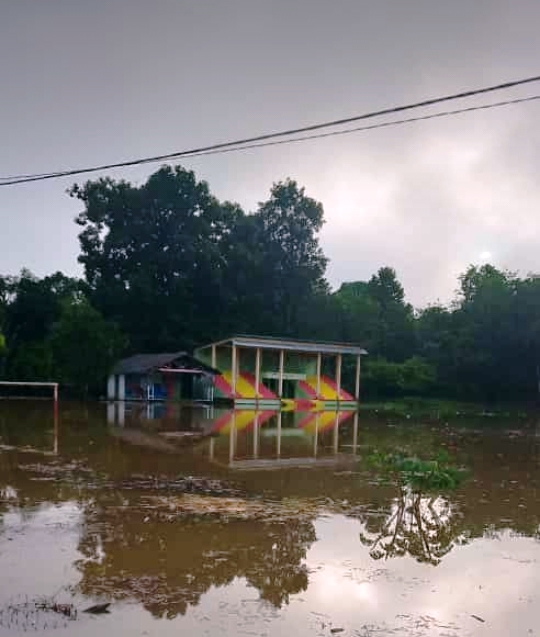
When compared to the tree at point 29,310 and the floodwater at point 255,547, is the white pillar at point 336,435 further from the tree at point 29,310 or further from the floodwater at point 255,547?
the tree at point 29,310

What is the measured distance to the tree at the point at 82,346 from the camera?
130 ft

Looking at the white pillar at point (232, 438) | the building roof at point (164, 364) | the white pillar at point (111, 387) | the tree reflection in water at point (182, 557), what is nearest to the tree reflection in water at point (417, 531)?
the tree reflection in water at point (182, 557)

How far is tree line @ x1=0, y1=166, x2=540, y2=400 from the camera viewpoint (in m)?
47.9

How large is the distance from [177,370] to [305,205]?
921 inches

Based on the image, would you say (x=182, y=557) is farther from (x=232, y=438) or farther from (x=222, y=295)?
(x=222, y=295)

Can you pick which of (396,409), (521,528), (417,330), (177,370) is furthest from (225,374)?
(521,528)

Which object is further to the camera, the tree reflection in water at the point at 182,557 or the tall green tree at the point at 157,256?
the tall green tree at the point at 157,256

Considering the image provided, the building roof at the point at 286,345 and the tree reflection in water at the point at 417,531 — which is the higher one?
the building roof at the point at 286,345

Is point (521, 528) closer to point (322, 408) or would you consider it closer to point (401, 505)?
point (401, 505)

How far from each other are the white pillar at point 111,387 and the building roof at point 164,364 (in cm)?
69

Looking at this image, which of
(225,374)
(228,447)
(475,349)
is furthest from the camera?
(475,349)

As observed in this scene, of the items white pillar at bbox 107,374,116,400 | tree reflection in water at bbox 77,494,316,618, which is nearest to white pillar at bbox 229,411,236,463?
tree reflection in water at bbox 77,494,316,618

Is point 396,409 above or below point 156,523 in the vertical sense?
below

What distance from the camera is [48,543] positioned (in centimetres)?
745
